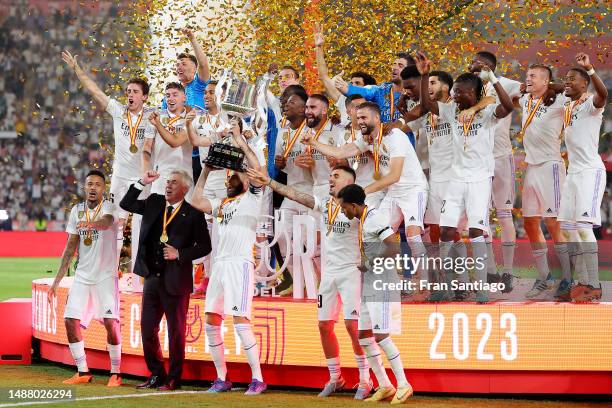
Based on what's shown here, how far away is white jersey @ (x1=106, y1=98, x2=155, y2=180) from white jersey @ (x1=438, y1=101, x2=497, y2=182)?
3132 millimetres

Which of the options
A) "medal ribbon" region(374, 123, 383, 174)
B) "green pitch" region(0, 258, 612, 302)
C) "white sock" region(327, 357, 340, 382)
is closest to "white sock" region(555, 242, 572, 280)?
"medal ribbon" region(374, 123, 383, 174)

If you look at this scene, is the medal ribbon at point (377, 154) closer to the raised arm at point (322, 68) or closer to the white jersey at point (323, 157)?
the white jersey at point (323, 157)

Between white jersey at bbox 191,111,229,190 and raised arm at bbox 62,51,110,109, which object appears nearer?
white jersey at bbox 191,111,229,190

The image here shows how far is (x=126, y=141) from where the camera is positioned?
11672 mm

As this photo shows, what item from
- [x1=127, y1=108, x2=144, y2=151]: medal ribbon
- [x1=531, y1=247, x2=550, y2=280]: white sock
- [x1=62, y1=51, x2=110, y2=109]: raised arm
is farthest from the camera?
[x1=62, y1=51, x2=110, y2=109]: raised arm

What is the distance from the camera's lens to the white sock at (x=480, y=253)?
393 inches

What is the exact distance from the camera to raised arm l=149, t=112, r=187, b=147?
10.9 m

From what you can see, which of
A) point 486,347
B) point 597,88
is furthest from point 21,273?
point 597,88

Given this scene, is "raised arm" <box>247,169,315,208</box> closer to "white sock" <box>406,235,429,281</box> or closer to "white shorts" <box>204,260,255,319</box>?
"white shorts" <box>204,260,255,319</box>

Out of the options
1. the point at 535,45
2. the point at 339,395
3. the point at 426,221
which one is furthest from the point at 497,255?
the point at 535,45

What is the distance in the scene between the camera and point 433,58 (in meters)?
16.6

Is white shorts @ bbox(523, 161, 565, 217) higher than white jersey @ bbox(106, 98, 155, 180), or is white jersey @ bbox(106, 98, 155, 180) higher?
white jersey @ bbox(106, 98, 155, 180)

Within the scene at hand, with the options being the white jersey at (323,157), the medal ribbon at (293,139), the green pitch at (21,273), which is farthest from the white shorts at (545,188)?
the green pitch at (21,273)

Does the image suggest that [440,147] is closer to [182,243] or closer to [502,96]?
[502,96]
